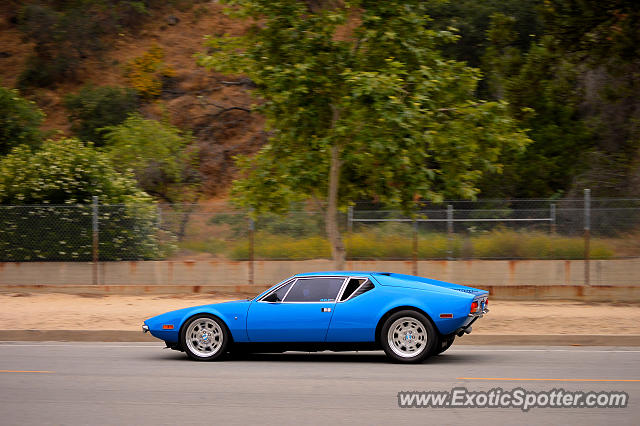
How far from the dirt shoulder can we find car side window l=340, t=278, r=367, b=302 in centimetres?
408

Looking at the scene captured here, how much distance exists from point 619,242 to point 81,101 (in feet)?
90.0

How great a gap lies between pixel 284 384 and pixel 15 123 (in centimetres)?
2438

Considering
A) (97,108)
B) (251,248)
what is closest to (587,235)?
(251,248)

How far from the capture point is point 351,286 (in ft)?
33.7

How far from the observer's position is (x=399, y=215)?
19.0m

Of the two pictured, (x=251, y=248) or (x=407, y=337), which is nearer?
(x=407, y=337)

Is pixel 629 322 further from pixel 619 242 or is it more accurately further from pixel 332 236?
pixel 332 236

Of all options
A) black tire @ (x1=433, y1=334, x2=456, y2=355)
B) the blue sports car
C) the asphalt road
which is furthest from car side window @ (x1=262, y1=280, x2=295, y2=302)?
black tire @ (x1=433, y1=334, x2=456, y2=355)

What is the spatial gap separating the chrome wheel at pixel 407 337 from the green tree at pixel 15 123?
2297 centimetres

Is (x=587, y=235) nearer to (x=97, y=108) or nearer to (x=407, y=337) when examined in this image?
(x=407, y=337)

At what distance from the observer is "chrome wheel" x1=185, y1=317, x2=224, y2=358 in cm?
1039

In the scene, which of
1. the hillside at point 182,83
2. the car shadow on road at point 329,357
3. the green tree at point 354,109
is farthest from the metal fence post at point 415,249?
the hillside at point 182,83

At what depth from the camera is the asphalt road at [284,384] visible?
6910mm

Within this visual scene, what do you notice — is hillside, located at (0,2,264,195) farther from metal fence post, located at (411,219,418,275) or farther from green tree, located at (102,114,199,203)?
metal fence post, located at (411,219,418,275)
